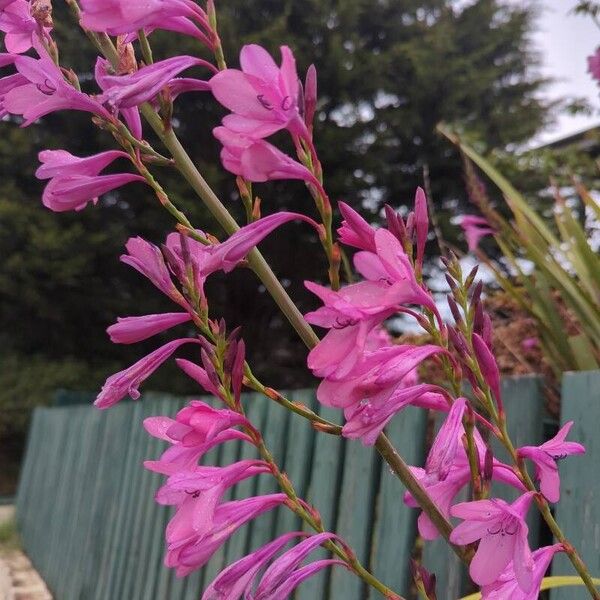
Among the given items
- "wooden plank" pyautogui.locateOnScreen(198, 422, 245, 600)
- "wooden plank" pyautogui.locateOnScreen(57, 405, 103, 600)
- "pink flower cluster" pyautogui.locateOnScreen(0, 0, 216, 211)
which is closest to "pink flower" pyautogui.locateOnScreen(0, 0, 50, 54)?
"pink flower cluster" pyautogui.locateOnScreen(0, 0, 216, 211)

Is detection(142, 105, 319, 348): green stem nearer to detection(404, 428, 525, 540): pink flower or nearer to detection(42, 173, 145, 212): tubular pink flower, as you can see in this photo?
detection(42, 173, 145, 212): tubular pink flower

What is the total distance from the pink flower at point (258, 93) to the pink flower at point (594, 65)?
2455 millimetres

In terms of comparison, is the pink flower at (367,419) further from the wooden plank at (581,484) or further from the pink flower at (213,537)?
the wooden plank at (581,484)

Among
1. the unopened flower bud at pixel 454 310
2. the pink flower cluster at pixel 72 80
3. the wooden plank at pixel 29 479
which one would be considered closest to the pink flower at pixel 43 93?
the pink flower cluster at pixel 72 80

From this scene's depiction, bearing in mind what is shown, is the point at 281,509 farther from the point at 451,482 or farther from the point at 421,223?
the point at 421,223

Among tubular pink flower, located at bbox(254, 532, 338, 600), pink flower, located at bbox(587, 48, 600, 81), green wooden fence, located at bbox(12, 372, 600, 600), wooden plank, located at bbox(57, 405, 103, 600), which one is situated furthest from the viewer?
wooden plank, located at bbox(57, 405, 103, 600)

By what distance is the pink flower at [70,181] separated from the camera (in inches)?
27.0

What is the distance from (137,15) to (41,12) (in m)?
0.14

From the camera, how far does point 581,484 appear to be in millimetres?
1228

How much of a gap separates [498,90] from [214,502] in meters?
12.9

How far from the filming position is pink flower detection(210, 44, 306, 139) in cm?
56

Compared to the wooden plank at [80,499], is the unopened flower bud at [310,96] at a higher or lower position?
higher

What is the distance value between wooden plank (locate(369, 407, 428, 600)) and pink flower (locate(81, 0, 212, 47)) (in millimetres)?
1136

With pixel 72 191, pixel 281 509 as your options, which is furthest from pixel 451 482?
pixel 281 509
